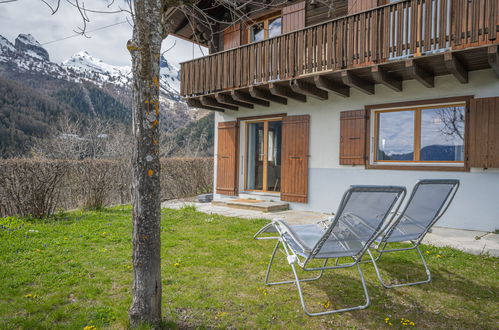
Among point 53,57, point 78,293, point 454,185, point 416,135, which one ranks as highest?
point 53,57

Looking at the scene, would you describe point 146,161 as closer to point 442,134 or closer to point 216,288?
point 216,288

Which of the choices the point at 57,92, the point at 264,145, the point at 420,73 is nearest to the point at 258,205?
the point at 264,145

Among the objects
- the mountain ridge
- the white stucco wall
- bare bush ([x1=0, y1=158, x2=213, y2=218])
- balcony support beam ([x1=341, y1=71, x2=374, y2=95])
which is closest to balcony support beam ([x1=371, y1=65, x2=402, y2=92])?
the white stucco wall

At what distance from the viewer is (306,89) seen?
679 centimetres

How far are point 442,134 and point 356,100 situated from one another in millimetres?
1724

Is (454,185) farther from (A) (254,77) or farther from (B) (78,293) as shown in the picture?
(A) (254,77)

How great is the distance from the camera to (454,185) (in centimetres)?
304

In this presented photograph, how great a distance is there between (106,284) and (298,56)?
5.56 meters

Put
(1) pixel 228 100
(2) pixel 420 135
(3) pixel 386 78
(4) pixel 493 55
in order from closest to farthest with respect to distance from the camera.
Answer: (4) pixel 493 55
(3) pixel 386 78
(2) pixel 420 135
(1) pixel 228 100

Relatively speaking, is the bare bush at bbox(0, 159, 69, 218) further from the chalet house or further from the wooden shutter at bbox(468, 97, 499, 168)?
the wooden shutter at bbox(468, 97, 499, 168)

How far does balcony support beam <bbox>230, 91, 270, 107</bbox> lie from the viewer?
784 cm

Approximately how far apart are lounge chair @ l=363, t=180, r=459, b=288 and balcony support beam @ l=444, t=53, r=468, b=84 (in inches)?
107

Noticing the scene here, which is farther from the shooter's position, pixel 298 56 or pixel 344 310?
pixel 298 56

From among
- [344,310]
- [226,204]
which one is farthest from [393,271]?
[226,204]
